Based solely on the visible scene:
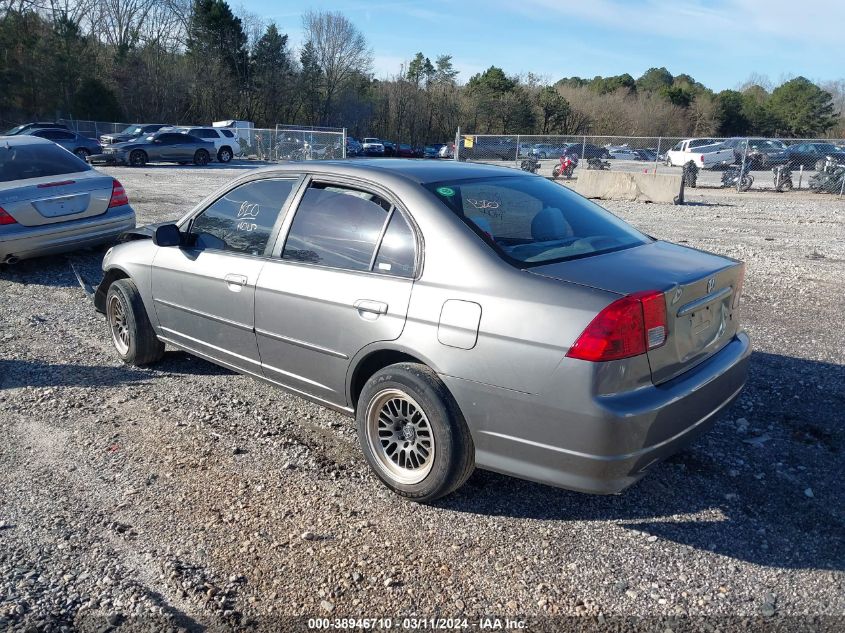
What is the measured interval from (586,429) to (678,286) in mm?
800

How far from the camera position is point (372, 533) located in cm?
322

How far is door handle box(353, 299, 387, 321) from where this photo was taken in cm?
343

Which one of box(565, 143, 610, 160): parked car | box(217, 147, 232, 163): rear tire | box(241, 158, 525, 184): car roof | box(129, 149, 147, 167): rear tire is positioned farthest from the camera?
box(217, 147, 232, 163): rear tire

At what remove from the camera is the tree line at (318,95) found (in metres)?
52.6

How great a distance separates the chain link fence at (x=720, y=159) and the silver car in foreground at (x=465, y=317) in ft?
63.3

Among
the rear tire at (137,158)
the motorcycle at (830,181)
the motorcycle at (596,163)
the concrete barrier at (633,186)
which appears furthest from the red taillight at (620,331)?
the rear tire at (137,158)

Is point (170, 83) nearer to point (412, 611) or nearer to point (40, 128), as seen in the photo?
point (40, 128)

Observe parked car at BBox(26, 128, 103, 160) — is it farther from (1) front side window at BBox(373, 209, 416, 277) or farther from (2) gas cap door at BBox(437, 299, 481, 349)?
(2) gas cap door at BBox(437, 299, 481, 349)

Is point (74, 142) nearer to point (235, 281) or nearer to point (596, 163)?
point (596, 163)

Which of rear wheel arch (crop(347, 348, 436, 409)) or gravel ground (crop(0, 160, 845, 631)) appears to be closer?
gravel ground (crop(0, 160, 845, 631))

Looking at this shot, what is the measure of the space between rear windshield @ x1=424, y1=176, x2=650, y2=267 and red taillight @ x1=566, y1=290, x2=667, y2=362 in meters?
0.54

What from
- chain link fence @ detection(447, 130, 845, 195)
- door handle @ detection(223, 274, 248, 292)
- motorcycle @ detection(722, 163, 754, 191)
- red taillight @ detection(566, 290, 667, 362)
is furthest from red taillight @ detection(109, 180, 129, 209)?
motorcycle @ detection(722, 163, 754, 191)

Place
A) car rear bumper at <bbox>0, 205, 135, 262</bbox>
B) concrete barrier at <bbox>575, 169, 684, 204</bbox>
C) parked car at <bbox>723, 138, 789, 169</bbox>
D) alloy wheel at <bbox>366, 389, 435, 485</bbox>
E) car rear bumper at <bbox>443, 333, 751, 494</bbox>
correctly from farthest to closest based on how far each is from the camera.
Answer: parked car at <bbox>723, 138, 789, 169</bbox>, concrete barrier at <bbox>575, 169, 684, 204</bbox>, car rear bumper at <bbox>0, 205, 135, 262</bbox>, alloy wheel at <bbox>366, 389, 435, 485</bbox>, car rear bumper at <bbox>443, 333, 751, 494</bbox>

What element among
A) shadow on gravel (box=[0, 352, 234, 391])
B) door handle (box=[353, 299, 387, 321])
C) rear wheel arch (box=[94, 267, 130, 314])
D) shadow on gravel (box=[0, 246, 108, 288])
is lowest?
shadow on gravel (box=[0, 352, 234, 391])
